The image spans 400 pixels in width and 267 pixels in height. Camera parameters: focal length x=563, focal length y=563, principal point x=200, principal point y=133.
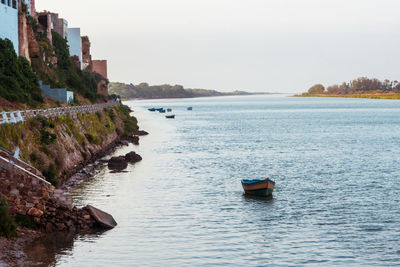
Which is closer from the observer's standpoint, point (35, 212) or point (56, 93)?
point (35, 212)

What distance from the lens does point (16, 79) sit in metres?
56.6

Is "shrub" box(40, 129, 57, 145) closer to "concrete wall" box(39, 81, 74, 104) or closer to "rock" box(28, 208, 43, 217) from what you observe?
"rock" box(28, 208, 43, 217)

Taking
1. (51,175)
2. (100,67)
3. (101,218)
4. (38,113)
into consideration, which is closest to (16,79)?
(38,113)

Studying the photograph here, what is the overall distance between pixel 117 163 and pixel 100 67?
318ft

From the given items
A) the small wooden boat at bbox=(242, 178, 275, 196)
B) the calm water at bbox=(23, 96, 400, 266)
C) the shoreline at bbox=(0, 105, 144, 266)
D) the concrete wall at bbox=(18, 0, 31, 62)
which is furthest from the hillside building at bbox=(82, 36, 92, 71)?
the small wooden boat at bbox=(242, 178, 275, 196)

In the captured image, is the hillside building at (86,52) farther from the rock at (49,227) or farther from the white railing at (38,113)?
the rock at (49,227)

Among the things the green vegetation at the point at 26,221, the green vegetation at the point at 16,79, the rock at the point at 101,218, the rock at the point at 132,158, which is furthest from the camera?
the rock at the point at 132,158

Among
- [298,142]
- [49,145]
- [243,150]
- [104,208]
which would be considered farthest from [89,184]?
[298,142]

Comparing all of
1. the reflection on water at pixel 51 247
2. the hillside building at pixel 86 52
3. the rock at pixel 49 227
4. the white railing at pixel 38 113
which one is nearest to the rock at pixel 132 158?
the white railing at pixel 38 113

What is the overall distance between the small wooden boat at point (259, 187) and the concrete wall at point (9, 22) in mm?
35268

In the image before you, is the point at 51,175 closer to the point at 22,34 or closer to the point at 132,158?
the point at 132,158

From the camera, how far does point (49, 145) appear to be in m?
40.1

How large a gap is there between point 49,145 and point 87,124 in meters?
19.8

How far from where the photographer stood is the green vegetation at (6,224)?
23516 mm
